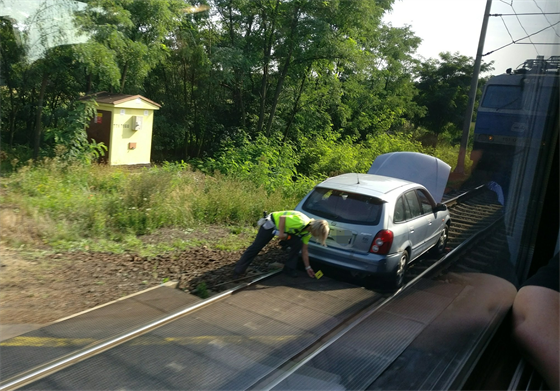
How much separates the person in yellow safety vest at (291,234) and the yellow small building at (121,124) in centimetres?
294

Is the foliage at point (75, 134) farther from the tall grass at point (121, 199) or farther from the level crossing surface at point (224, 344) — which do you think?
the level crossing surface at point (224, 344)

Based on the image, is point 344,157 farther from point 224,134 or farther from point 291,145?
point 224,134

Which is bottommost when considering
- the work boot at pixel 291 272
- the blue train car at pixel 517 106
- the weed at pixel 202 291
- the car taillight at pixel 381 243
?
the weed at pixel 202 291

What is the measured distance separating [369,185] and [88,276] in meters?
3.81

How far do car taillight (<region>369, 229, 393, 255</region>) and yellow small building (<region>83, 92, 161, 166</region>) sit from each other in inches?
166

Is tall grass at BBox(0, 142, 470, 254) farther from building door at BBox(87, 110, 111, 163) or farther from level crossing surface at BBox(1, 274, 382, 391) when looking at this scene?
level crossing surface at BBox(1, 274, 382, 391)

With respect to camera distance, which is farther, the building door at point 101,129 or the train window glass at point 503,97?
the building door at point 101,129

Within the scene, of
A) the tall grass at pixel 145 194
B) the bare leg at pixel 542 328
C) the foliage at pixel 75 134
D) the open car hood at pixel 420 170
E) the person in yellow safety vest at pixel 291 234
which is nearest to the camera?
the bare leg at pixel 542 328

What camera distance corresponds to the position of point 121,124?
7398 mm

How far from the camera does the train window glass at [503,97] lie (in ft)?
15.2

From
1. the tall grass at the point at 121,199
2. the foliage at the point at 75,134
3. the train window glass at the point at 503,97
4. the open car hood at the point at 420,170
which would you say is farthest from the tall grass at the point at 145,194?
the train window glass at the point at 503,97

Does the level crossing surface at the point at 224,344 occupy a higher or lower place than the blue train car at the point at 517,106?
lower

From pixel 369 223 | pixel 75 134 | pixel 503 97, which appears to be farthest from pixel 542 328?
pixel 75 134

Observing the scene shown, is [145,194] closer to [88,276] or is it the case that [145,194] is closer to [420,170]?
[88,276]
